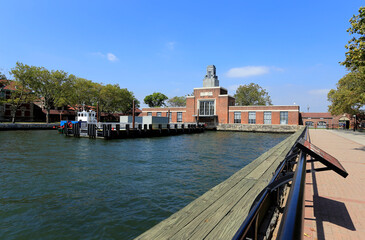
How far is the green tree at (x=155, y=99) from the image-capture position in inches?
3675

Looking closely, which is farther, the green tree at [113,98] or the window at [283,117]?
the green tree at [113,98]

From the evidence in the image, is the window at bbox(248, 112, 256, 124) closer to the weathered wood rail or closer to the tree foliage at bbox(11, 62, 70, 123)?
the tree foliage at bbox(11, 62, 70, 123)

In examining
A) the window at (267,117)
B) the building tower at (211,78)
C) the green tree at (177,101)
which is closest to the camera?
the window at (267,117)

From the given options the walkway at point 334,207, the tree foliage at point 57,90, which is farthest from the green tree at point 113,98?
the walkway at point 334,207

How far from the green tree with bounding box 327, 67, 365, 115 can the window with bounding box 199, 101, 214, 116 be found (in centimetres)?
2497

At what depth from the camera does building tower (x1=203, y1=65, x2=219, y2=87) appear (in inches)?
2284

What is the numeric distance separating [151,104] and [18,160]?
84398 millimetres

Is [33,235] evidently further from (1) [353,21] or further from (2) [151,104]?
(2) [151,104]

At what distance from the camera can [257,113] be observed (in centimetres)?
5100

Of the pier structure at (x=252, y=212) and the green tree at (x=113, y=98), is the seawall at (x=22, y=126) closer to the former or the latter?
the green tree at (x=113, y=98)

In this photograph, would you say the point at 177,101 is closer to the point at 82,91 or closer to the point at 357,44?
the point at 82,91

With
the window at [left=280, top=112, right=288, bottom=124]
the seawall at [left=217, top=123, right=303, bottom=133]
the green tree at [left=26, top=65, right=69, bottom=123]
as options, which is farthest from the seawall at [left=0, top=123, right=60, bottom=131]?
the window at [left=280, top=112, right=288, bottom=124]

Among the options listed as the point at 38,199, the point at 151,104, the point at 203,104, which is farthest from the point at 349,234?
the point at 151,104

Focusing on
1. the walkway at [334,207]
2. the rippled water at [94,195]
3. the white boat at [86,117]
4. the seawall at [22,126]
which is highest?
the white boat at [86,117]
